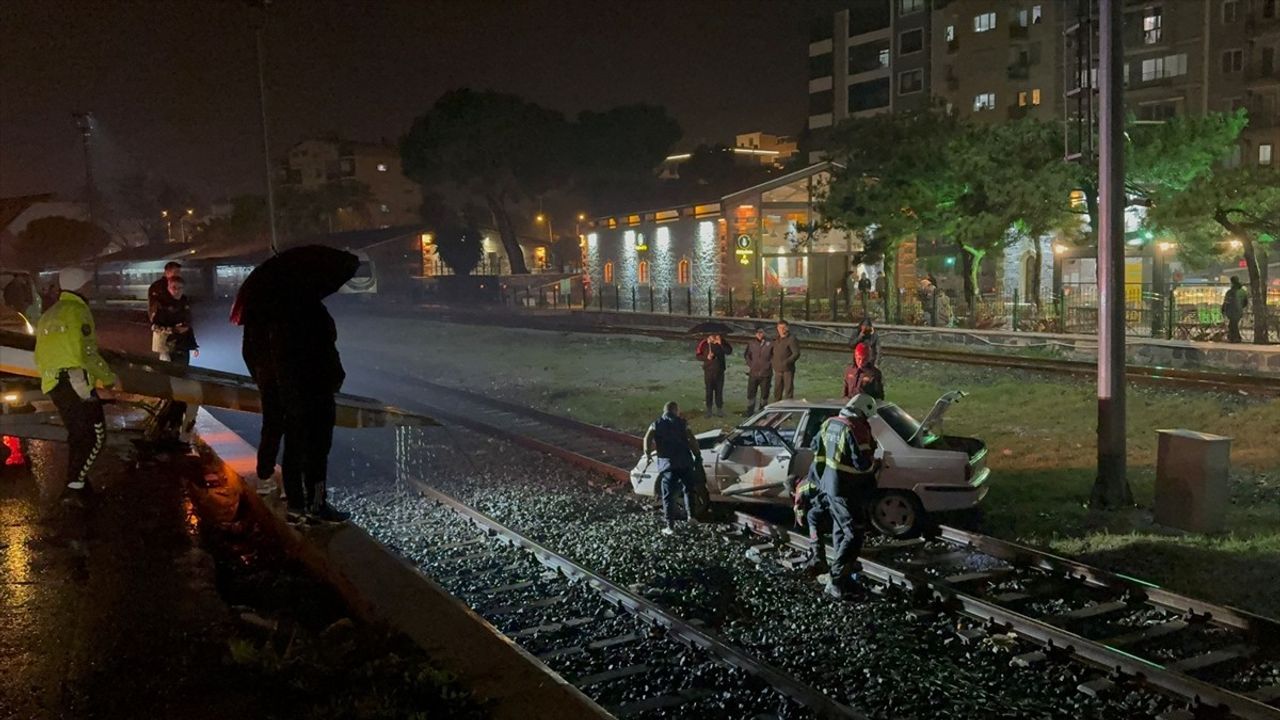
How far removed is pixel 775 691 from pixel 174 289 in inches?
329

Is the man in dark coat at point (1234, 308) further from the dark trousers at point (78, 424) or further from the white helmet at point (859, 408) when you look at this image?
the dark trousers at point (78, 424)

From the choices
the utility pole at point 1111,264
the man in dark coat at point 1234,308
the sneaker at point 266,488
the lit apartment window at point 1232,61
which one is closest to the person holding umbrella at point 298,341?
the sneaker at point 266,488

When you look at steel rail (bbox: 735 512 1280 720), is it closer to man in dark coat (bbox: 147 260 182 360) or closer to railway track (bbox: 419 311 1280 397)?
man in dark coat (bbox: 147 260 182 360)

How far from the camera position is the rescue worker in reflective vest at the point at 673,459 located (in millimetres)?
10750

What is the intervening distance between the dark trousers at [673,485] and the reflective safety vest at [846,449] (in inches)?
99.8

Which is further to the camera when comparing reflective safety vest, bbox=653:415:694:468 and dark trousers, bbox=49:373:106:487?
reflective safety vest, bbox=653:415:694:468

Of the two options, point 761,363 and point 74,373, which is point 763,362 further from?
point 74,373

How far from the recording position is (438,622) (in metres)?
4.78

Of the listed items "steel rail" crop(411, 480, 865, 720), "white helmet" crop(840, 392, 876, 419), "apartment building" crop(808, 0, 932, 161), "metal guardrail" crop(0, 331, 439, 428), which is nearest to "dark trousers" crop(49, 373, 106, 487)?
"metal guardrail" crop(0, 331, 439, 428)

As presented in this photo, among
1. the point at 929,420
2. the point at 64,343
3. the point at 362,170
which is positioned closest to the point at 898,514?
the point at 929,420

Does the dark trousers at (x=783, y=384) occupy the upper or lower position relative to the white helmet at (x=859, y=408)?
lower

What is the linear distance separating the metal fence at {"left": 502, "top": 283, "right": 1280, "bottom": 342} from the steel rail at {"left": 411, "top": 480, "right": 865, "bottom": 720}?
1694cm

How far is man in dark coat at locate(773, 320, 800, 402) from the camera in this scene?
16.5 meters

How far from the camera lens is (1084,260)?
40.0 metres
